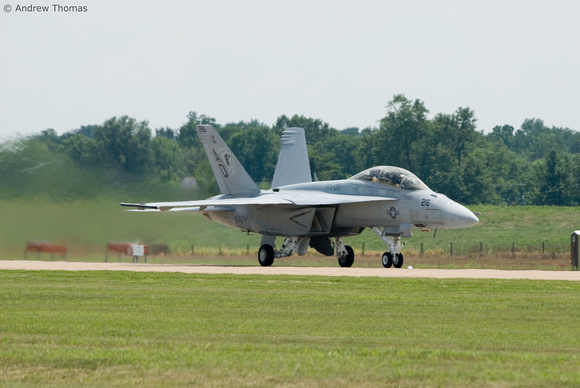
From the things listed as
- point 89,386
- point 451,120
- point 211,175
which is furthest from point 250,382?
point 451,120

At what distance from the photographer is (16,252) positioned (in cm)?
3838

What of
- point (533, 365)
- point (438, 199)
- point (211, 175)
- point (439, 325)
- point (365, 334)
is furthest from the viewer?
point (211, 175)

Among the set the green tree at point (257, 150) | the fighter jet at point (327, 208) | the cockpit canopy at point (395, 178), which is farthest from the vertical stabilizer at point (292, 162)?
the green tree at point (257, 150)

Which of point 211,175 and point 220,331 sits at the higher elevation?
point 211,175

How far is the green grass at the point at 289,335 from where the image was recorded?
1102cm

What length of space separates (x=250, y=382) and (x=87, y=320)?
6079 millimetres

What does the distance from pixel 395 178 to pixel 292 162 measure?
333 inches

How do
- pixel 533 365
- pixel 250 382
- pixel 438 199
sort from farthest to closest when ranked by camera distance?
1. pixel 438 199
2. pixel 533 365
3. pixel 250 382

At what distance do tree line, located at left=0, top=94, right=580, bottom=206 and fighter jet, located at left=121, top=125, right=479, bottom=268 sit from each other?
2.49 m

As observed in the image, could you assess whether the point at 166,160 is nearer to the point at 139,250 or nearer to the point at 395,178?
the point at 139,250

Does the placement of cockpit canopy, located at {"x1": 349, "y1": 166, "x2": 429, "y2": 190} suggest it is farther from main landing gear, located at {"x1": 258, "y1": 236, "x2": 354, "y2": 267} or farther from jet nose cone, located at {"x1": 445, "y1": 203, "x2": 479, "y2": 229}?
main landing gear, located at {"x1": 258, "y1": 236, "x2": 354, "y2": 267}

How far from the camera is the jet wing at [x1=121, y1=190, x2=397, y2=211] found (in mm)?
34219

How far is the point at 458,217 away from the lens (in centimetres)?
3189

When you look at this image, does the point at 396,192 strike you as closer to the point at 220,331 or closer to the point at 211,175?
Answer: the point at 211,175
